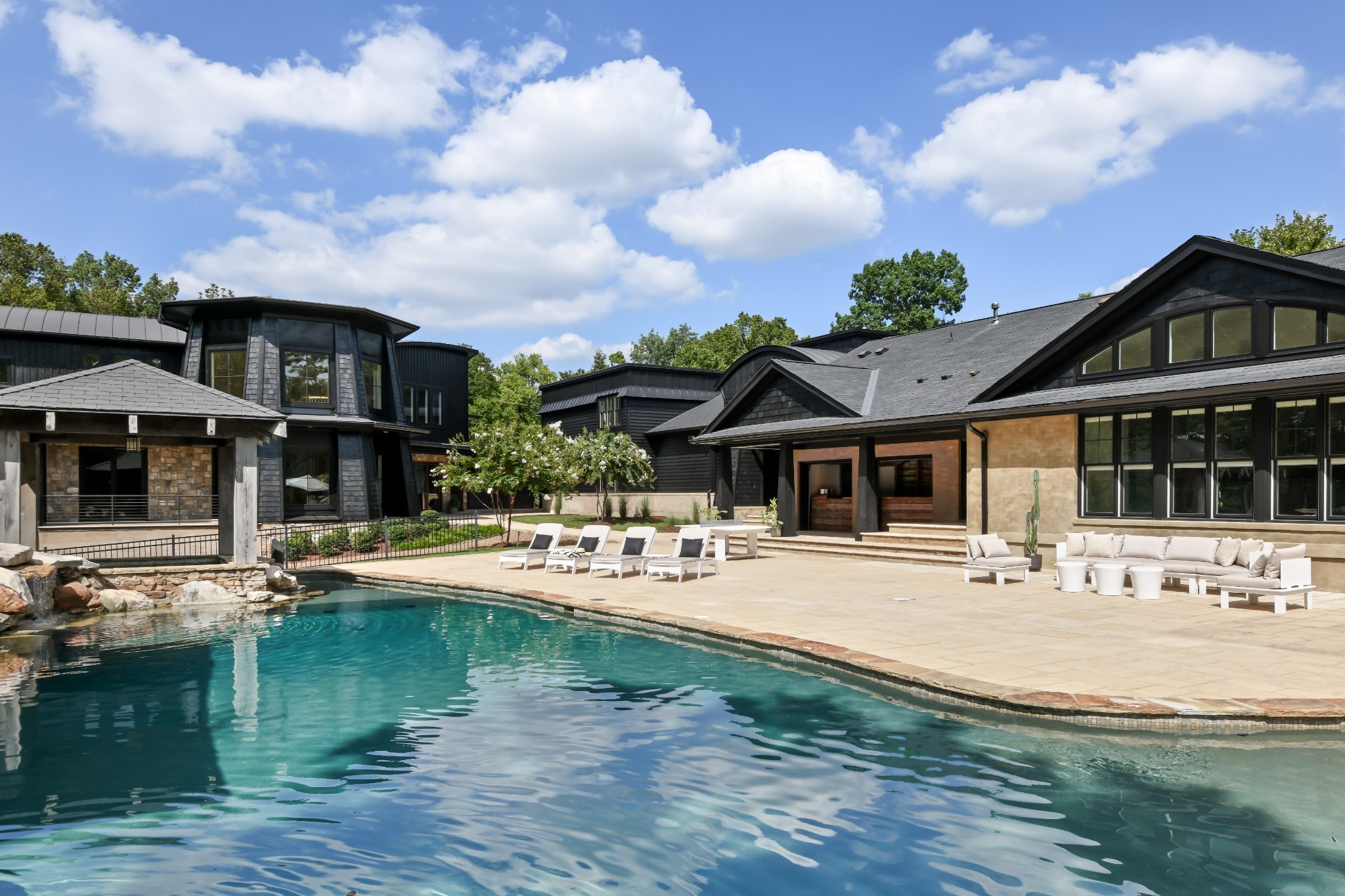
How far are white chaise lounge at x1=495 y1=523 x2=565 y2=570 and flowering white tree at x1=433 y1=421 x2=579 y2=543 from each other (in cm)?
615

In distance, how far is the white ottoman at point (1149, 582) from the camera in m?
13.3

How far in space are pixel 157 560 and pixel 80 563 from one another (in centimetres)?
245

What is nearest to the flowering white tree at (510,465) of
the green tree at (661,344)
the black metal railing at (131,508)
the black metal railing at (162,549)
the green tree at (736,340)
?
the black metal railing at (162,549)

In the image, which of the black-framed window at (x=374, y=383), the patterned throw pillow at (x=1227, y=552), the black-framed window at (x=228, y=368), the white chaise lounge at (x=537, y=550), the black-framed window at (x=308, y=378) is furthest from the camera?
the black-framed window at (x=374, y=383)

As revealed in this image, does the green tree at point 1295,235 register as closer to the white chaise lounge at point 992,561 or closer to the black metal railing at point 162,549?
the white chaise lounge at point 992,561

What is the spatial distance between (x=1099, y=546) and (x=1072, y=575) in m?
1.76

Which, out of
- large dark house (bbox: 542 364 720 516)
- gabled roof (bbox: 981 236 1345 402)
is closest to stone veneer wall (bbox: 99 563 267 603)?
gabled roof (bbox: 981 236 1345 402)

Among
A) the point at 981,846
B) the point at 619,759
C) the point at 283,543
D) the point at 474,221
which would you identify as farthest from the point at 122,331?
the point at 981,846

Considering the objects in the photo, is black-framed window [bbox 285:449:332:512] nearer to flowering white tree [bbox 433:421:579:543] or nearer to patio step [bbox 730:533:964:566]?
flowering white tree [bbox 433:421:579:543]

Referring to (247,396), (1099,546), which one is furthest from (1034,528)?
(247,396)

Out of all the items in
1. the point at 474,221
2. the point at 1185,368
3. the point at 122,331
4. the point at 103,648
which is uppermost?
the point at 474,221

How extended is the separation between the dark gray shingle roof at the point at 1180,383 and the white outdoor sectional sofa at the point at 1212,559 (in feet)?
8.90

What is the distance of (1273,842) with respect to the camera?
490 cm

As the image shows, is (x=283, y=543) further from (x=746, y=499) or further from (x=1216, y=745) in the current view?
(x=1216, y=745)
